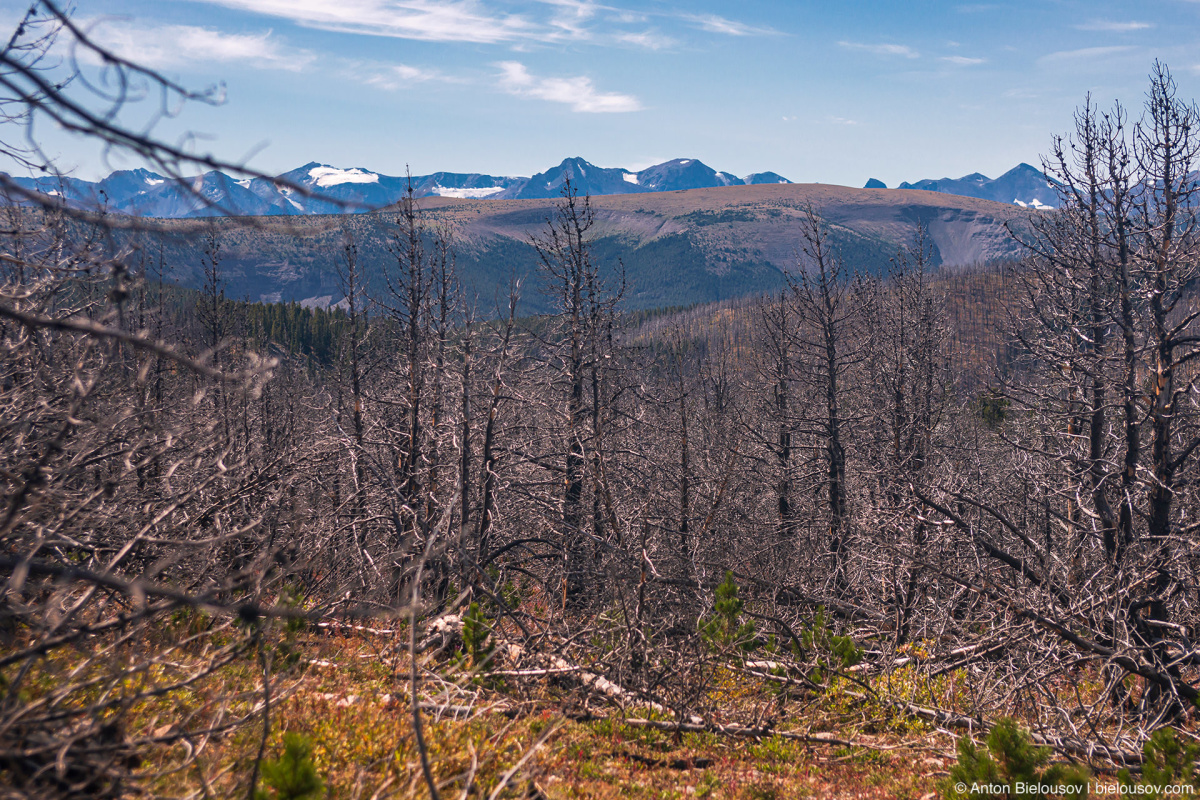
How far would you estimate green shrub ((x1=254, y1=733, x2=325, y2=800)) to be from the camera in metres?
2.95

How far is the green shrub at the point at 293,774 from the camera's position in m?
2.95

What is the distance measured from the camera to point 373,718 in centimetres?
500

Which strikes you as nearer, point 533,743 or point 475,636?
point 533,743

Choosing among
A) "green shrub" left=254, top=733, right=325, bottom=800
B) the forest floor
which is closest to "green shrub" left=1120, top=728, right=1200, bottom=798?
the forest floor

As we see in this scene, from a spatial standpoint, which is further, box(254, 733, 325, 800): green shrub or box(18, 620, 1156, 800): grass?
box(18, 620, 1156, 800): grass

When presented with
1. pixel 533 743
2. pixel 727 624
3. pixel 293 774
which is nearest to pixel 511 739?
pixel 533 743

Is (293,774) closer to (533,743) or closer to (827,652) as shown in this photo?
(533,743)

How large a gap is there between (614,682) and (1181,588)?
253 inches

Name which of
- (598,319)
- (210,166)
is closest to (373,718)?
(210,166)

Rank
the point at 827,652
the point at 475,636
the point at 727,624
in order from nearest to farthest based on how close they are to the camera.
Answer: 1. the point at 475,636
2. the point at 727,624
3. the point at 827,652

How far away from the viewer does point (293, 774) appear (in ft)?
9.82

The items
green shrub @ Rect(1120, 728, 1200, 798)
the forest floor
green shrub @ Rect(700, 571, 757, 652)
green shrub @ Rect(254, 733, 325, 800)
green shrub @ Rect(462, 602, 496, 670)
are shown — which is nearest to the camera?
green shrub @ Rect(254, 733, 325, 800)

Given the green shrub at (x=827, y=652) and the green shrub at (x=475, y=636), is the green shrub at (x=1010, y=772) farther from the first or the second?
the green shrub at (x=475, y=636)

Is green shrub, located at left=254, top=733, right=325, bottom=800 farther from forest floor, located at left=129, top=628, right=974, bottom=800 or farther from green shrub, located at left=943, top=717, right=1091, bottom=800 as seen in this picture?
green shrub, located at left=943, top=717, right=1091, bottom=800
